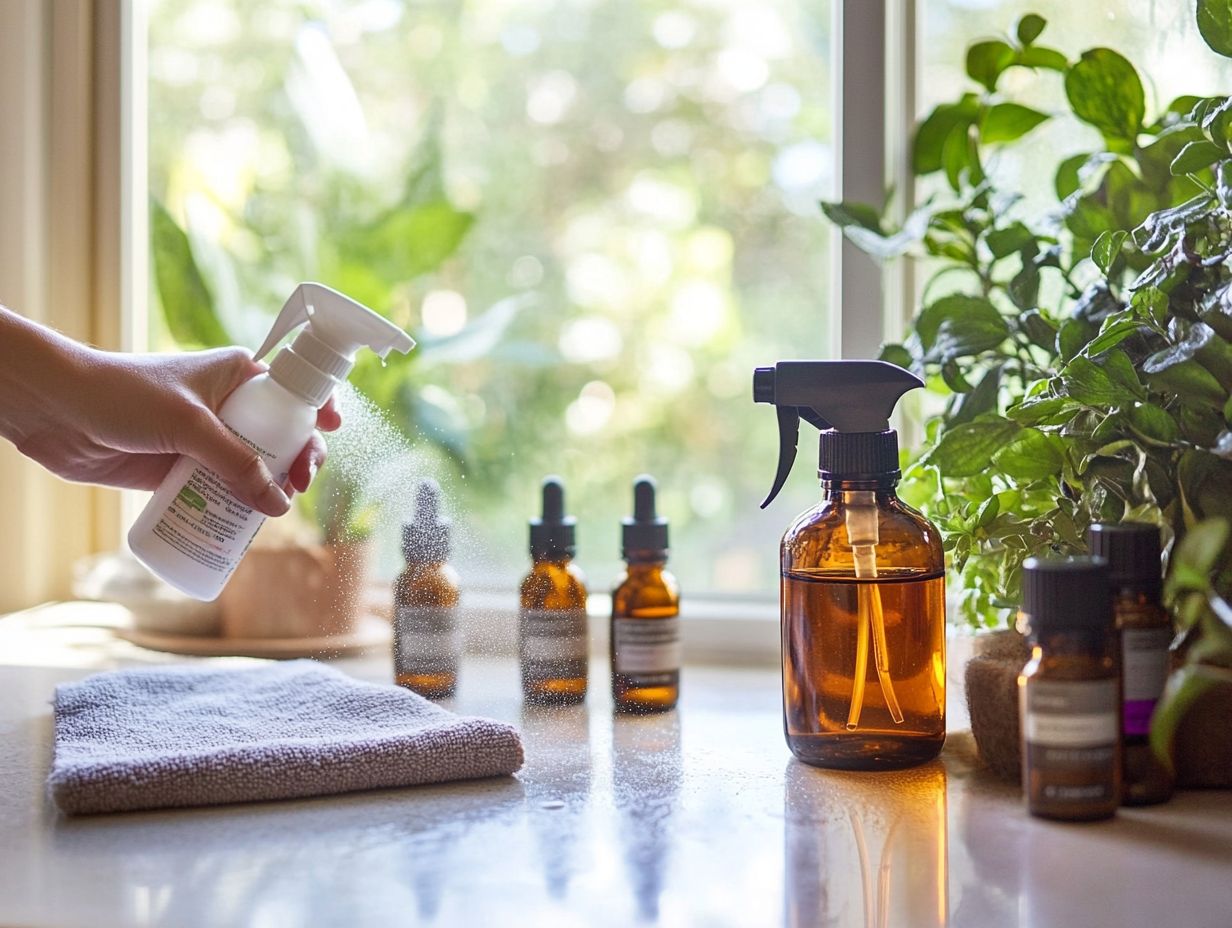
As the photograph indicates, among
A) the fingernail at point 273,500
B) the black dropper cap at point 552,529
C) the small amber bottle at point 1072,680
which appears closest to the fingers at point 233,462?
the fingernail at point 273,500

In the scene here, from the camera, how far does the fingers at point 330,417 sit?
0.96 metres

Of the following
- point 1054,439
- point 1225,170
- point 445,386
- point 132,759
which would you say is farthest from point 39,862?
point 445,386

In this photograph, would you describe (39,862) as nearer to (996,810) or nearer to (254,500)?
(254,500)

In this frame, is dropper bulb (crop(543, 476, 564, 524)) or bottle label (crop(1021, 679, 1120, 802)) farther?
dropper bulb (crop(543, 476, 564, 524))

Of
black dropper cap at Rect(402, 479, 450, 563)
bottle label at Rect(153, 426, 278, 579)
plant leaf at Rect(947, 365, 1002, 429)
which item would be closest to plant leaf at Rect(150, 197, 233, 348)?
black dropper cap at Rect(402, 479, 450, 563)

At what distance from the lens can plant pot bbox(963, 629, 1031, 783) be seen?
0.74 metres

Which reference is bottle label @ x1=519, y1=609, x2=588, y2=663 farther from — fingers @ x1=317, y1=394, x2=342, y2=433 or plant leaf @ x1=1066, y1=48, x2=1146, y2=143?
plant leaf @ x1=1066, y1=48, x2=1146, y2=143

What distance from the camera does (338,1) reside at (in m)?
1.49

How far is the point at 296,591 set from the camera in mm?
1169

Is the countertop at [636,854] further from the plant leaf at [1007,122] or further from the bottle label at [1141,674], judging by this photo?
the plant leaf at [1007,122]

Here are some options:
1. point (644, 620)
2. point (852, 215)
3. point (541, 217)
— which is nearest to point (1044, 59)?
point (852, 215)

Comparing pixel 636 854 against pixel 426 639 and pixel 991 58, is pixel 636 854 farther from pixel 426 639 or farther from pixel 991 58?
pixel 991 58

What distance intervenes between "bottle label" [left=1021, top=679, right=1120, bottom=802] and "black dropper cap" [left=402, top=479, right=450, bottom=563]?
51cm

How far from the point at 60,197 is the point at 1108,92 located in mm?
992
